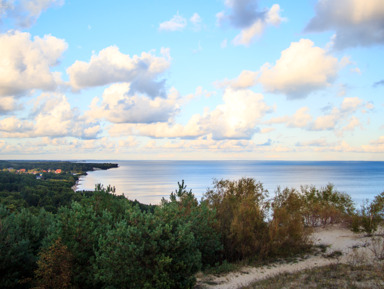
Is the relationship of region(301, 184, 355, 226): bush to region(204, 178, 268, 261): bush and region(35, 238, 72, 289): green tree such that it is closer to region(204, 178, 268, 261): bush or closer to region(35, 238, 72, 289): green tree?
region(204, 178, 268, 261): bush

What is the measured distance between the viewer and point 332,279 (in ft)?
33.3

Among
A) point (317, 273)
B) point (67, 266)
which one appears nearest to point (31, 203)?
point (67, 266)

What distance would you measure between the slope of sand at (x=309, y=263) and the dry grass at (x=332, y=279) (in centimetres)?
115

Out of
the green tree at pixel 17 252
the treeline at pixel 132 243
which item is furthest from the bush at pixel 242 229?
the green tree at pixel 17 252

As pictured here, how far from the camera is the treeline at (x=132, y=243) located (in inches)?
399

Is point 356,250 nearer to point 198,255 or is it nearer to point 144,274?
point 198,255

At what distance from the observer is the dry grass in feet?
31.1

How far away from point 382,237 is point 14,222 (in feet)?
63.4

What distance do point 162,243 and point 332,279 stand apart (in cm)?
572

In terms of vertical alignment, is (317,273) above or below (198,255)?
below

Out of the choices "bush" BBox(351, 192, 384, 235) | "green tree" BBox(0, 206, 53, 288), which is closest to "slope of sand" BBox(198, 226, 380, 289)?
"bush" BBox(351, 192, 384, 235)

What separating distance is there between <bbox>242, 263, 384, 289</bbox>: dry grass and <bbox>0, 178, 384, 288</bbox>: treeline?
284 centimetres

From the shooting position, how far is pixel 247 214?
16.0m

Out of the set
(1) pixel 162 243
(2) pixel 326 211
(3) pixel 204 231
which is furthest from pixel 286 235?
(2) pixel 326 211
